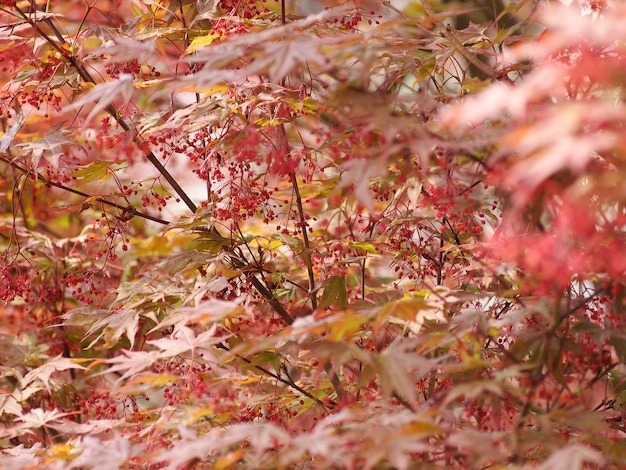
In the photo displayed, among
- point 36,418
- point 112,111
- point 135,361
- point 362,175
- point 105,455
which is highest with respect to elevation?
point 112,111

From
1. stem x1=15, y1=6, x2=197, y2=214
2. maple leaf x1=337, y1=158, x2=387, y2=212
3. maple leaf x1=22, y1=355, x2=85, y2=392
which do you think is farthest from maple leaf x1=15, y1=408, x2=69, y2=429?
maple leaf x1=337, y1=158, x2=387, y2=212

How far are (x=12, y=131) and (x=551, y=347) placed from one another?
1.38 meters

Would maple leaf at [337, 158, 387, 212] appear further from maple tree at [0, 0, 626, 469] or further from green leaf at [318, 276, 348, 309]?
green leaf at [318, 276, 348, 309]

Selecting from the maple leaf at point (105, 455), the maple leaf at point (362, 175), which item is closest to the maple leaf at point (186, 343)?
the maple leaf at point (105, 455)

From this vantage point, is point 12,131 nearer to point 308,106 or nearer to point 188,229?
point 188,229

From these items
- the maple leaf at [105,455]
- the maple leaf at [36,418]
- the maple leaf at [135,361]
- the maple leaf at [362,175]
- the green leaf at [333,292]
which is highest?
the maple leaf at [362,175]

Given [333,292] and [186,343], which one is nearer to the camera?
[186,343]

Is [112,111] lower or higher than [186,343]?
higher

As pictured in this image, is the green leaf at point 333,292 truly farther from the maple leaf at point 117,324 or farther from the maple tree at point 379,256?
the maple leaf at point 117,324

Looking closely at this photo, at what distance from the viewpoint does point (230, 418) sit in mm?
1621

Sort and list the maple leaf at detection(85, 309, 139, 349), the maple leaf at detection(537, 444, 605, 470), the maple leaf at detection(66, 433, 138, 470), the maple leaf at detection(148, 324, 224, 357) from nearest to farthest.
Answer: the maple leaf at detection(537, 444, 605, 470) < the maple leaf at detection(66, 433, 138, 470) < the maple leaf at detection(148, 324, 224, 357) < the maple leaf at detection(85, 309, 139, 349)

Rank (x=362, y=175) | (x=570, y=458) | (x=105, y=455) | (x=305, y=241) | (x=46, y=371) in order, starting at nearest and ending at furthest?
1. (x=570, y=458)
2. (x=362, y=175)
3. (x=105, y=455)
4. (x=305, y=241)
5. (x=46, y=371)

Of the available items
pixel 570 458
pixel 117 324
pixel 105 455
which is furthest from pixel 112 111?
pixel 570 458

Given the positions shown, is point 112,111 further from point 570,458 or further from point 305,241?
point 570,458
